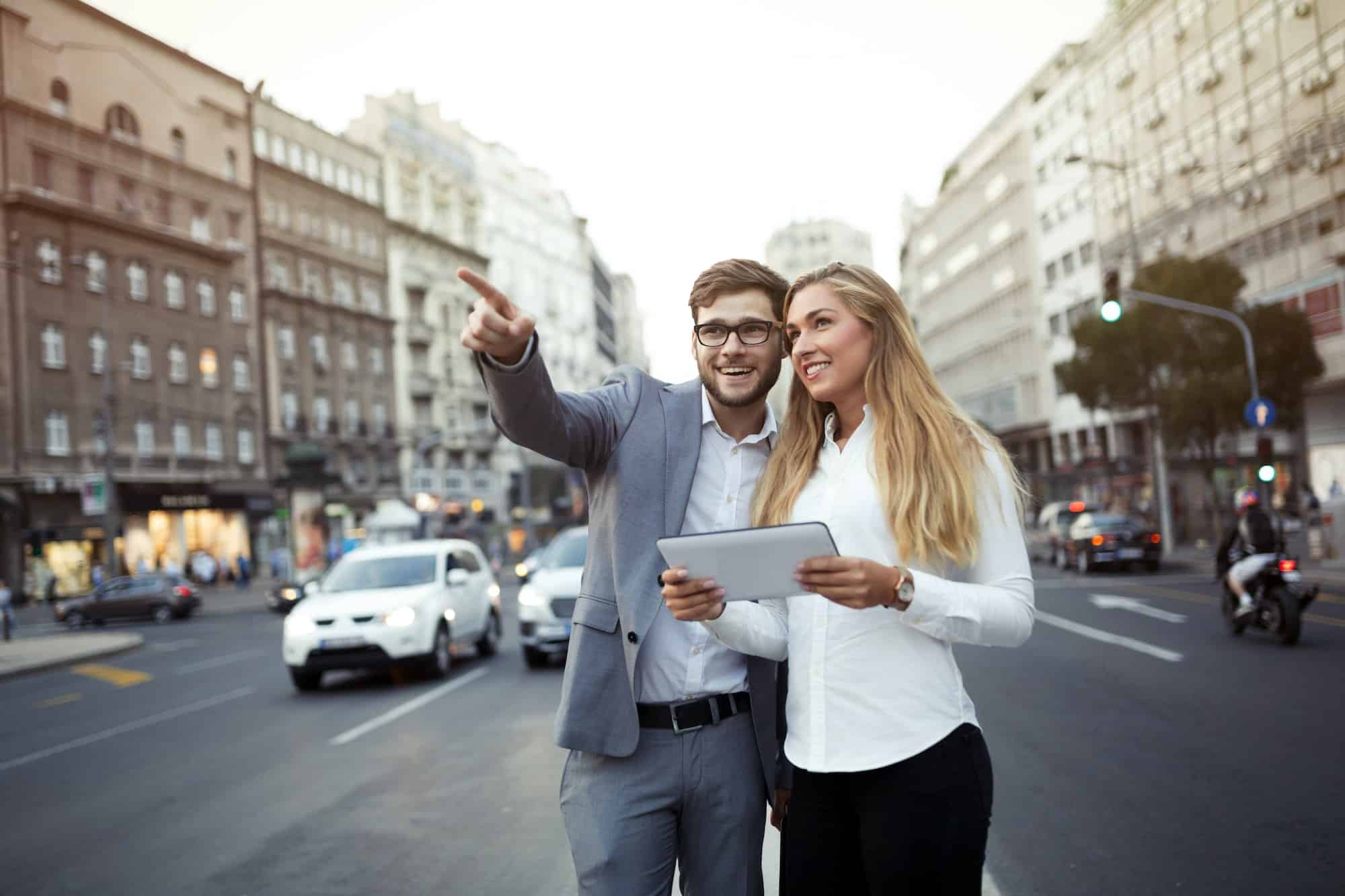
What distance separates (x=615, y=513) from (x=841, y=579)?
32.2 inches

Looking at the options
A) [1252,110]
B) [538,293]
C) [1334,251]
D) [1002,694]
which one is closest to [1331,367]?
[1334,251]

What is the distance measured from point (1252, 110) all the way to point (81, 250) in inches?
1535

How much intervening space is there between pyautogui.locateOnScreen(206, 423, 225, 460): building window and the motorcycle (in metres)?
42.8

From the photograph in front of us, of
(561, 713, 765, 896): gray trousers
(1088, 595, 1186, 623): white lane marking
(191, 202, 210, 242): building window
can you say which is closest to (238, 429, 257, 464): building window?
(191, 202, 210, 242): building window

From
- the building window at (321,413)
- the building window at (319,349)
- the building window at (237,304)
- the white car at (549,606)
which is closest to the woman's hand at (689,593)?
the white car at (549,606)

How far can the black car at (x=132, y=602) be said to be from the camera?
31125 millimetres

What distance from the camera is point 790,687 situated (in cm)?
259

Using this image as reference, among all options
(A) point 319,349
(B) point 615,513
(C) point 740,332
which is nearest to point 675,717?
(B) point 615,513

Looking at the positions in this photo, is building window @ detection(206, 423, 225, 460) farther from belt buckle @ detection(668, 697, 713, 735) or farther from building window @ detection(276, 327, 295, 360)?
belt buckle @ detection(668, 697, 713, 735)

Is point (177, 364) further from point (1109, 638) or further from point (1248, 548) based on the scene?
point (1248, 548)

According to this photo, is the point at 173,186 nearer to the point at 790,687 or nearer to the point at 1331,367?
the point at 1331,367

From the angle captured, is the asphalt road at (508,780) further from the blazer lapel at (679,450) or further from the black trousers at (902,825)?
the blazer lapel at (679,450)

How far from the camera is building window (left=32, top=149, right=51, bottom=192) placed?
39.9 metres

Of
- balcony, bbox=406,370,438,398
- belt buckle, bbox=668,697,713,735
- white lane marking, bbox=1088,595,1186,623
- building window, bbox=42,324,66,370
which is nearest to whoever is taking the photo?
belt buckle, bbox=668,697,713,735
